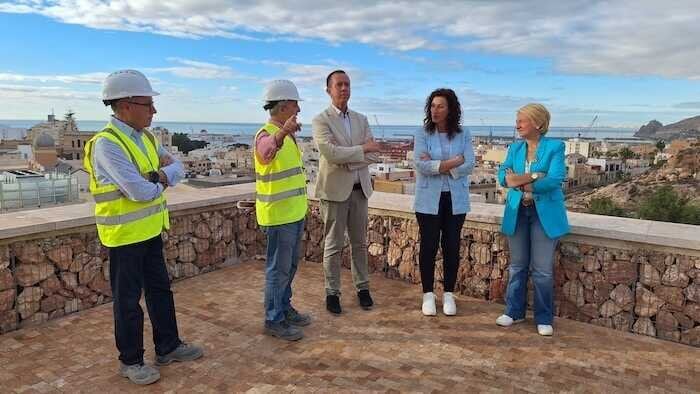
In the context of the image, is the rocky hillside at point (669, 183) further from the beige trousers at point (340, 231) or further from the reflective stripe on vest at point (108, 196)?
the reflective stripe on vest at point (108, 196)

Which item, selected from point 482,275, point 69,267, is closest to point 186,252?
point 69,267

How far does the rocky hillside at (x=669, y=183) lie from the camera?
109 feet

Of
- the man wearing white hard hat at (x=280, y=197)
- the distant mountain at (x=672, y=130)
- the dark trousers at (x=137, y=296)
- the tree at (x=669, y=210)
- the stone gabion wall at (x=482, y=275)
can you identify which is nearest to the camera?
the dark trousers at (x=137, y=296)

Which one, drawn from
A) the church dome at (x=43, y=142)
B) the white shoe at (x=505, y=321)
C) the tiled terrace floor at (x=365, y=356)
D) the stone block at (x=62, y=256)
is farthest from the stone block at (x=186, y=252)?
the church dome at (x=43, y=142)

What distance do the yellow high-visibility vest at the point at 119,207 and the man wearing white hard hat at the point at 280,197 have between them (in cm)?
65

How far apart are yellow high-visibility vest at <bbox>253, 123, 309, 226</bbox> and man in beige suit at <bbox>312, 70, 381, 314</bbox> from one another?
0.33m

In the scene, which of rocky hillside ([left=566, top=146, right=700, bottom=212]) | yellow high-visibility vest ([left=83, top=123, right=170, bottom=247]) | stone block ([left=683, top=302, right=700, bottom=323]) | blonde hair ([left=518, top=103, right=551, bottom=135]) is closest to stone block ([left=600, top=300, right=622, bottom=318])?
stone block ([left=683, top=302, right=700, bottom=323])

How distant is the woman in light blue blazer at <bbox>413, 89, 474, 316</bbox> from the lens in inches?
122

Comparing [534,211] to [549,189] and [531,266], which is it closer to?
[549,189]

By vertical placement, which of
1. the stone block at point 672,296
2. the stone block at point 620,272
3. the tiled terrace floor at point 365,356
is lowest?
the tiled terrace floor at point 365,356

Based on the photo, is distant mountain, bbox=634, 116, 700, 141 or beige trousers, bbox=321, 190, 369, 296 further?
distant mountain, bbox=634, 116, 700, 141

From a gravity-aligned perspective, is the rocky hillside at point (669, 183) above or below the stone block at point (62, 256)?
below

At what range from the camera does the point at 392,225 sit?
3.92 meters

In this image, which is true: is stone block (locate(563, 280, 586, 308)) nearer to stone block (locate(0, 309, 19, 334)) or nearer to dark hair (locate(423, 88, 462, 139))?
dark hair (locate(423, 88, 462, 139))
